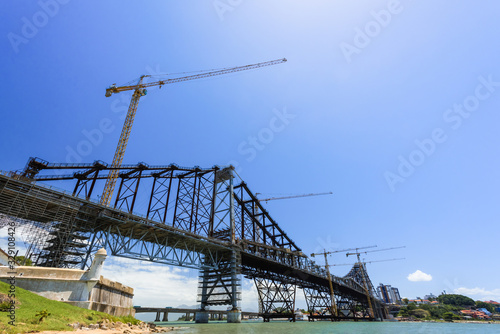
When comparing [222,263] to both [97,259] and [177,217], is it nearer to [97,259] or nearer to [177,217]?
[177,217]

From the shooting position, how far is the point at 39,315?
1282cm

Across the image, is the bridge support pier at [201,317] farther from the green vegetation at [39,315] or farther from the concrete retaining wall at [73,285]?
the green vegetation at [39,315]

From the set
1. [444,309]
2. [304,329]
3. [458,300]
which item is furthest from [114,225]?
[458,300]

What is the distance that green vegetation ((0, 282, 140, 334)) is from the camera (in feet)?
36.2

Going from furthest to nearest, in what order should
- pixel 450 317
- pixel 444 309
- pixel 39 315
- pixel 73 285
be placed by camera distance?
pixel 444 309 → pixel 450 317 → pixel 73 285 → pixel 39 315

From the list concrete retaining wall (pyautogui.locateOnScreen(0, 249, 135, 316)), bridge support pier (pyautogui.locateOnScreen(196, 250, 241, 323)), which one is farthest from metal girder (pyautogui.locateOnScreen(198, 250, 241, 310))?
concrete retaining wall (pyautogui.locateOnScreen(0, 249, 135, 316))

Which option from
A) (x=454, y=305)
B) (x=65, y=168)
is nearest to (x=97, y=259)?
(x=65, y=168)

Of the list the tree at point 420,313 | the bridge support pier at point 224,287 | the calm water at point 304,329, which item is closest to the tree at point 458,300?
the tree at point 420,313

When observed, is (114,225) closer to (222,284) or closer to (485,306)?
(222,284)

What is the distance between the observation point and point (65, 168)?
39.5 m

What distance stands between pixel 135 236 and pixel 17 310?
2539 centimetres

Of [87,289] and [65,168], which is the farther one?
[65,168]

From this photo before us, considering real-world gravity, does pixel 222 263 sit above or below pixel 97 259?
above

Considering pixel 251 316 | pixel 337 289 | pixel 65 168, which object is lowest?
pixel 251 316
